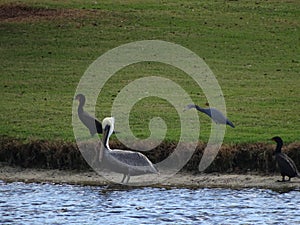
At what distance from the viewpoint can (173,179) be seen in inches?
660

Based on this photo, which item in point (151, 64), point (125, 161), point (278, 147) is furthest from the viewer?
point (151, 64)

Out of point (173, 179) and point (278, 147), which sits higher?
point (278, 147)

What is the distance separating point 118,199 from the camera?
15305mm

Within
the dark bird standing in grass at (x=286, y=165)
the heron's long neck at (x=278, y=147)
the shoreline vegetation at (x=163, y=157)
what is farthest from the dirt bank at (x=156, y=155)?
the dark bird standing in grass at (x=286, y=165)

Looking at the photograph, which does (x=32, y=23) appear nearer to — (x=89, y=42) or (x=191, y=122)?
(x=89, y=42)

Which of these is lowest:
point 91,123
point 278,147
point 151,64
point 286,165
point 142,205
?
point 142,205

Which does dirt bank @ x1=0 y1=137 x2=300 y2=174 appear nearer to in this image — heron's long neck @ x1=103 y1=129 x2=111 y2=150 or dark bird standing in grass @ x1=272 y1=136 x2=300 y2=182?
heron's long neck @ x1=103 y1=129 x2=111 y2=150

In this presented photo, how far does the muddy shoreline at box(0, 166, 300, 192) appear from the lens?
1612 centimetres

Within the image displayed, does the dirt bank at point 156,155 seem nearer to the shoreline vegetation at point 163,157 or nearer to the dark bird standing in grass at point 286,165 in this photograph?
the shoreline vegetation at point 163,157

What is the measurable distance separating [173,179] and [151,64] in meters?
12.1

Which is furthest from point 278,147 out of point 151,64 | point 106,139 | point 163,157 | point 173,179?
point 151,64

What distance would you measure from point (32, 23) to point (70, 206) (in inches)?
799

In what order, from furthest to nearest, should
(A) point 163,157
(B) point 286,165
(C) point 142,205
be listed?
(A) point 163,157
(B) point 286,165
(C) point 142,205

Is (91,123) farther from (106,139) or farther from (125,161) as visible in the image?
(125,161)
